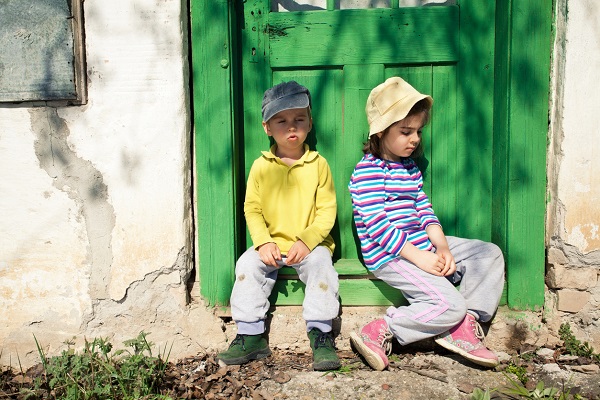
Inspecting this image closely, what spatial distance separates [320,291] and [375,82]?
45.8 inches

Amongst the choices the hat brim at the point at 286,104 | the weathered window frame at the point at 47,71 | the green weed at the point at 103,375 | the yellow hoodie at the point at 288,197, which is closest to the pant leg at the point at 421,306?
the yellow hoodie at the point at 288,197

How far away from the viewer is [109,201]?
313 centimetres

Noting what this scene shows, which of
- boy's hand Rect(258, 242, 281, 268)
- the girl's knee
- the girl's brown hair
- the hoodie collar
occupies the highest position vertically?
the girl's brown hair

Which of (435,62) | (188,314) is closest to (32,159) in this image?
(188,314)

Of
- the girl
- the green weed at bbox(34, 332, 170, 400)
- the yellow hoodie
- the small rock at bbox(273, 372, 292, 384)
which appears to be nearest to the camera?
the green weed at bbox(34, 332, 170, 400)

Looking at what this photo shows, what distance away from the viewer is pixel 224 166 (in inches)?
123

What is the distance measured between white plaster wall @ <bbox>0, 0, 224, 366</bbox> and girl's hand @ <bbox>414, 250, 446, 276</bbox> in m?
1.11

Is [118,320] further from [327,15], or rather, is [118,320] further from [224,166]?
[327,15]

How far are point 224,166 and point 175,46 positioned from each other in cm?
65

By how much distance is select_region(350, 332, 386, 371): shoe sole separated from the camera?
2.89 m

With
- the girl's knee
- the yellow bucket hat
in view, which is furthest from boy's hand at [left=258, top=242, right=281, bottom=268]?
the girl's knee

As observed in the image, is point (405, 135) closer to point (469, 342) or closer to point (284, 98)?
point (284, 98)

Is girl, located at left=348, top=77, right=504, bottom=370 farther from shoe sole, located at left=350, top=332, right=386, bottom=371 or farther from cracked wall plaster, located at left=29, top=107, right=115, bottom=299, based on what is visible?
cracked wall plaster, located at left=29, top=107, right=115, bottom=299

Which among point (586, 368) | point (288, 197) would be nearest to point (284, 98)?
point (288, 197)
